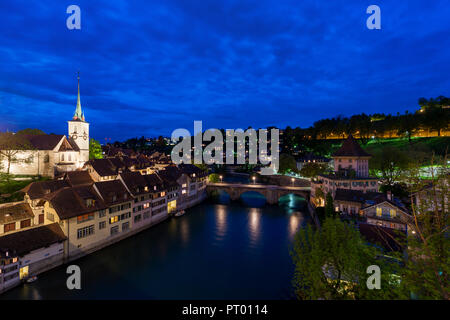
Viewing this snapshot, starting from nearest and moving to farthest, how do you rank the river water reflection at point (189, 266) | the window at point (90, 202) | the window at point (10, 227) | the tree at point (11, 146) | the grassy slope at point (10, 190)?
the river water reflection at point (189, 266)
the window at point (10, 227)
the window at point (90, 202)
the grassy slope at point (10, 190)
the tree at point (11, 146)

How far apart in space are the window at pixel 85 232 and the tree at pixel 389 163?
67.3 meters

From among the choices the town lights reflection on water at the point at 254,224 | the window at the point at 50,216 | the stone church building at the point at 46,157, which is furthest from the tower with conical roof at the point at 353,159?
the stone church building at the point at 46,157

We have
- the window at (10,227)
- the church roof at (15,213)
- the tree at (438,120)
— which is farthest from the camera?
the tree at (438,120)

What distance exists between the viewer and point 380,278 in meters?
15.5

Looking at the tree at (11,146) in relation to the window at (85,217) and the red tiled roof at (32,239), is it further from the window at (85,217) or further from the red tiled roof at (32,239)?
the red tiled roof at (32,239)

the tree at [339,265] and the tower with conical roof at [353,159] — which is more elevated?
the tower with conical roof at [353,159]

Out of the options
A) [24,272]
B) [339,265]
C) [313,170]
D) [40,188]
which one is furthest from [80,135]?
[339,265]

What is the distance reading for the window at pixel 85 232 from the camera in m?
34.0

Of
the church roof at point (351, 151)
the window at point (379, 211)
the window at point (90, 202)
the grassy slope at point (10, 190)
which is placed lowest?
the window at point (379, 211)

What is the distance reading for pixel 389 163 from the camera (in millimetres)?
64688

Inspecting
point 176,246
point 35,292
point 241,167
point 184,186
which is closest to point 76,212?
point 35,292

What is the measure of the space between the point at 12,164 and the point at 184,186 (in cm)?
4082
